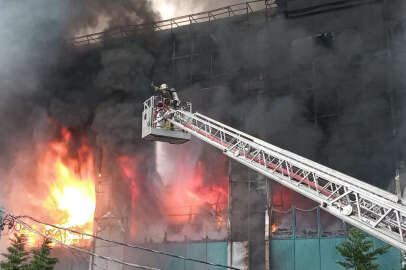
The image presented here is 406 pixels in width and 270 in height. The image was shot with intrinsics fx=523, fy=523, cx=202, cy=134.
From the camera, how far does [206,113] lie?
25.4 m

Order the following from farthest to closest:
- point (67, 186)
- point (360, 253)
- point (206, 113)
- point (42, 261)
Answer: point (67, 186) < point (206, 113) < point (42, 261) < point (360, 253)

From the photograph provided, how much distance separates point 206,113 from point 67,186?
9303mm

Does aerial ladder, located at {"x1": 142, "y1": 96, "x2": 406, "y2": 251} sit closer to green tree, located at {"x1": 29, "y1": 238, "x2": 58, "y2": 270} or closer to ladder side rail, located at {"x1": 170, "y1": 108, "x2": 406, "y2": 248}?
ladder side rail, located at {"x1": 170, "y1": 108, "x2": 406, "y2": 248}

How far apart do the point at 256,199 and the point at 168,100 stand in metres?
8.37

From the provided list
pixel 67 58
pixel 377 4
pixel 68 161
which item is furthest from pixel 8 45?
pixel 377 4

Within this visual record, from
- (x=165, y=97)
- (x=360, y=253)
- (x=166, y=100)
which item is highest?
(x=165, y=97)

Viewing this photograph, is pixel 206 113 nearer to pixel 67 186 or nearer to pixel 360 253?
pixel 67 186

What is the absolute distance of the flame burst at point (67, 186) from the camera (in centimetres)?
2773

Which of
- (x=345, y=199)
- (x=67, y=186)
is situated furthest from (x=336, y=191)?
(x=67, y=186)

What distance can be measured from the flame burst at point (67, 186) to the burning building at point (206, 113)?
79mm

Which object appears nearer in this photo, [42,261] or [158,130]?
[158,130]

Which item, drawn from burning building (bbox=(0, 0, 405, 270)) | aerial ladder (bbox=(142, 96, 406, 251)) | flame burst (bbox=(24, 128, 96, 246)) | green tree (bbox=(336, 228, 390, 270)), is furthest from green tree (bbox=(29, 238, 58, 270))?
green tree (bbox=(336, 228, 390, 270))

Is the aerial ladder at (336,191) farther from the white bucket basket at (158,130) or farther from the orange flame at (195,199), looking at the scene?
the orange flame at (195,199)

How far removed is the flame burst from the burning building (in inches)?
3.1
